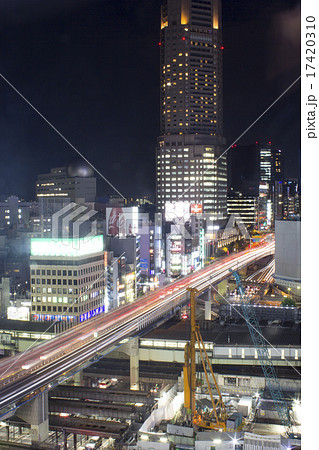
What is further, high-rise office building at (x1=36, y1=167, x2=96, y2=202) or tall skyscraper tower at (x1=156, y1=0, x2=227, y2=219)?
tall skyscraper tower at (x1=156, y1=0, x2=227, y2=219)

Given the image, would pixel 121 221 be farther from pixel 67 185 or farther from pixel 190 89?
pixel 190 89

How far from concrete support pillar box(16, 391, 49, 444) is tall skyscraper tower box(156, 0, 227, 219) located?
1472 inches

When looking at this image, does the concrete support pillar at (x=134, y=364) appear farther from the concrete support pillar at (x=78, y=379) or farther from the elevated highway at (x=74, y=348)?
the concrete support pillar at (x=78, y=379)

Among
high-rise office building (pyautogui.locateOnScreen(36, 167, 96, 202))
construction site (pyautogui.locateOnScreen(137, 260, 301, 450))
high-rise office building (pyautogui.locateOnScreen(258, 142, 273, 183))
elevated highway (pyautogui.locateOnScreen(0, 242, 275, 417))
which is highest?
high-rise office building (pyautogui.locateOnScreen(258, 142, 273, 183))

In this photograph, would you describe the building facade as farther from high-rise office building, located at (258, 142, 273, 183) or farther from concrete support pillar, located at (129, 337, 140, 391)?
high-rise office building, located at (258, 142, 273, 183)

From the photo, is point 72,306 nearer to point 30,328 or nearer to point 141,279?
point 30,328

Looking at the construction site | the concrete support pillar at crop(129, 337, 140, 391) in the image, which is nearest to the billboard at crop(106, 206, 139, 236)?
the construction site

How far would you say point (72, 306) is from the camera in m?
18.3

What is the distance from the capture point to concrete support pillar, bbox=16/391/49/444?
9.21 m

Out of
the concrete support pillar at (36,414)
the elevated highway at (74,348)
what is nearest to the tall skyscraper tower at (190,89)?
the elevated highway at (74,348)

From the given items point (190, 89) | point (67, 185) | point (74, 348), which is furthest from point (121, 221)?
point (190, 89)
